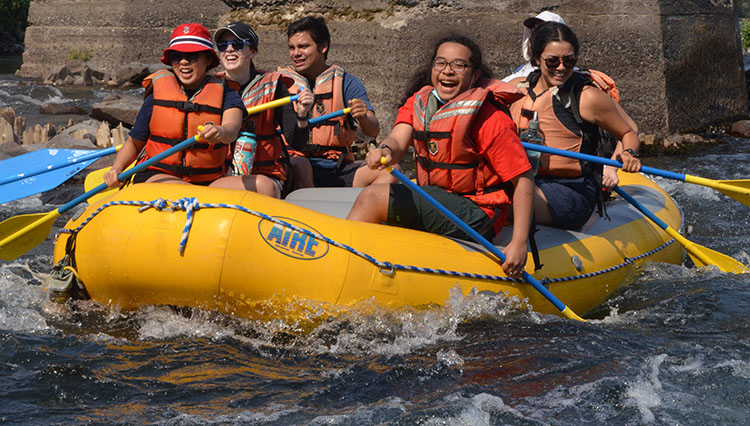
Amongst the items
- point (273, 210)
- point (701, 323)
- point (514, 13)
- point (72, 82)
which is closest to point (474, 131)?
point (273, 210)

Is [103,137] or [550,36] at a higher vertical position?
[550,36]

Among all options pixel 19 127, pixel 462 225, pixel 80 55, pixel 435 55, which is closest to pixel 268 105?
pixel 435 55

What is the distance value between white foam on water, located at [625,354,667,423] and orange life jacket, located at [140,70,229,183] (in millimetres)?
2097

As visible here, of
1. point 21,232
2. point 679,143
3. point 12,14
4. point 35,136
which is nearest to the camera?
point 21,232

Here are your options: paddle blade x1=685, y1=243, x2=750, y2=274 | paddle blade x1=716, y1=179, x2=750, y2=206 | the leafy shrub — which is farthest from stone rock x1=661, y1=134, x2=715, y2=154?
the leafy shrub

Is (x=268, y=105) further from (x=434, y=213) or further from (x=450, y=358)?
(x=450, y=358)

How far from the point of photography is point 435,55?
11.8 ft

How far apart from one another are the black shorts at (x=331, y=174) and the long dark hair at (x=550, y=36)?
120 centimetres

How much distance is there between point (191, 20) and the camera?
58.6ft

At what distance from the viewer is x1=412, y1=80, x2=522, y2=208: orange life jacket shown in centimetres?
351

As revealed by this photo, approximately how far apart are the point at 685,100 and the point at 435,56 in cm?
559

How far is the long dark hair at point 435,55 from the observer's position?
11.6 ft

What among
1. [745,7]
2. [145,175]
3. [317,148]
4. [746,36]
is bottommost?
[145,175]

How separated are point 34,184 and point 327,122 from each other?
62.5 inches
